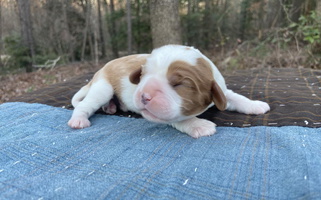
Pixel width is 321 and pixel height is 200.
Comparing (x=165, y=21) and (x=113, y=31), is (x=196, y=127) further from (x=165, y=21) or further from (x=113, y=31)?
(x=113, y=31)

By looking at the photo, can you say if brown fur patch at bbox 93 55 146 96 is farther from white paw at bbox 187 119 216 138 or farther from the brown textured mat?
white paw at bbox 187 119 216 138

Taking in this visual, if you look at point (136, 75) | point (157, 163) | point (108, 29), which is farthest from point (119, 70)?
point (108, 29)

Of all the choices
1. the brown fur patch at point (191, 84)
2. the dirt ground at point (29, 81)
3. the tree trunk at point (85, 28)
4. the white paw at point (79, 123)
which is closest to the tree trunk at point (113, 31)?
the tree trunk at point (85, 28)

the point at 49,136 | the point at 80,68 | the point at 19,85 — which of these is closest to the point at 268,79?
the point at 49,136

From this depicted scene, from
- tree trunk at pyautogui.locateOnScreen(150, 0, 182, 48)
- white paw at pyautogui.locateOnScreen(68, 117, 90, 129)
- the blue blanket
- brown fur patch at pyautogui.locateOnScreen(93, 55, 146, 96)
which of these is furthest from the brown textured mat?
tree trunk at pyautogui.locateOnScreen(150, 0, 182, 48)

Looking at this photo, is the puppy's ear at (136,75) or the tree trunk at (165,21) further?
the tree trunk at (165,21)

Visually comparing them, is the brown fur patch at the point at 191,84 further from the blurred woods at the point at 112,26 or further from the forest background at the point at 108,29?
the blurred woods at the point at 112,26
